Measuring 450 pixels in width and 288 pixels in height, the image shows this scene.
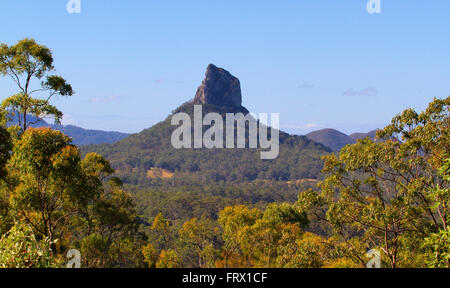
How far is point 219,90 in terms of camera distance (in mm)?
191625

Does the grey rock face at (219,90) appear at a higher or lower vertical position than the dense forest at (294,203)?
higher

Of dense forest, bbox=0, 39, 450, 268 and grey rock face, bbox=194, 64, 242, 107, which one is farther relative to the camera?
grey rock face, bbox=194, 64, 242, 107

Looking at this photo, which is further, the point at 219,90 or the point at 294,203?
the point at 219,90

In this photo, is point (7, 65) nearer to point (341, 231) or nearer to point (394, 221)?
point (341, 231)

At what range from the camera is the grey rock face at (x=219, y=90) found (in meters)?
189

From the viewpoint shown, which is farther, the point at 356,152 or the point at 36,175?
the point at 356,152

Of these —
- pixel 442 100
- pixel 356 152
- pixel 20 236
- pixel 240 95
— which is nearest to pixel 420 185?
pixel 356 152

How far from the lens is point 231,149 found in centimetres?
16388

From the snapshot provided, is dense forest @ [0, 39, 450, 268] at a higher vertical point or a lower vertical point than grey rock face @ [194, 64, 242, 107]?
lower

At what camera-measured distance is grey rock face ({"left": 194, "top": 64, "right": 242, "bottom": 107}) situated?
18912 cm

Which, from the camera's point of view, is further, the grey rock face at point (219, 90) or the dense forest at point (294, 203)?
the grey rock face at point (219, 90)

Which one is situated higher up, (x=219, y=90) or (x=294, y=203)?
(x=219, y=90)

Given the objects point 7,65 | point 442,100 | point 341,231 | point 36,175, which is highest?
point 7,65
